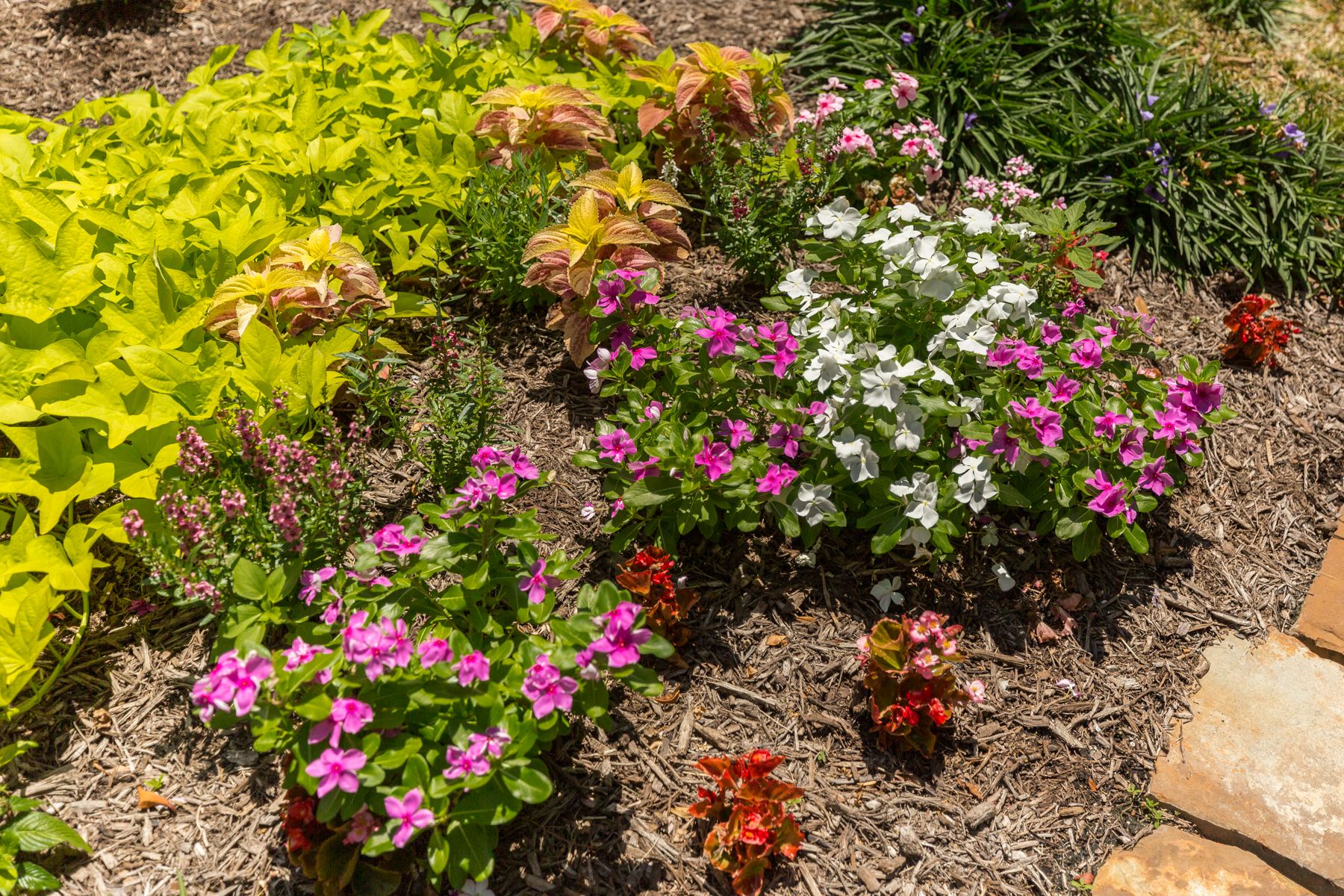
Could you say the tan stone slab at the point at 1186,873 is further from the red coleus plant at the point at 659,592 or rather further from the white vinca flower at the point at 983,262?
the white vinca flower at the point at 983,262

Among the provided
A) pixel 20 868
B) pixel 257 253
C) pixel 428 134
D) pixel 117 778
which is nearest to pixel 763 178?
pixel 428 134

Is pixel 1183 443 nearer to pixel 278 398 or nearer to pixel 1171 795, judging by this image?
pixel 1171 795

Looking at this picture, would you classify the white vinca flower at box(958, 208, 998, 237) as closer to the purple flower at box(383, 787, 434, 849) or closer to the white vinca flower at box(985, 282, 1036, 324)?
the white vinca flower at box(985, 282, 1036, 324)

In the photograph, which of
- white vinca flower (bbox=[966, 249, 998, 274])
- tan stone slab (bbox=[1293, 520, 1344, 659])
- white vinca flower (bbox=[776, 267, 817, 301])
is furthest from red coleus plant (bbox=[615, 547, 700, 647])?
tan stone slab (bbox=[1293, 520, 1344, 659])

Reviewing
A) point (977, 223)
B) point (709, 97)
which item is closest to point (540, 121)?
point (709, 97)

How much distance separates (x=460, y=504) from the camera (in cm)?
213

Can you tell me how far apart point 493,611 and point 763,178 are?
2129mm

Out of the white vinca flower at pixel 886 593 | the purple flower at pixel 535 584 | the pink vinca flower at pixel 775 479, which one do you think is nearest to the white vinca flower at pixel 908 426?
the pink vinca flower at pixel 775 479

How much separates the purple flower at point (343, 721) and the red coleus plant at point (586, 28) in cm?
292

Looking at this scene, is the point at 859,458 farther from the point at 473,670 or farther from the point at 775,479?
the point at 473,670

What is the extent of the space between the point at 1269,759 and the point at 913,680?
3.58 feet

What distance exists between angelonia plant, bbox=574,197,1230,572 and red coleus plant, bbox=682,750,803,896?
0.66 m

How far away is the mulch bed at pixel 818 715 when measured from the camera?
7.13ft

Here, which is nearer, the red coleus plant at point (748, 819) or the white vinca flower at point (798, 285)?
the red coleus plant at point (748, 819)
